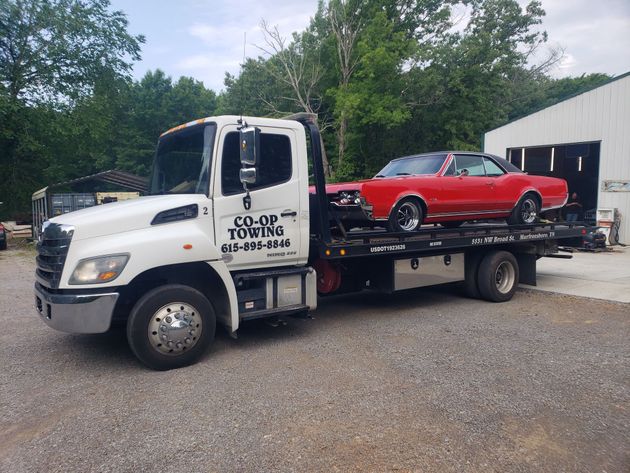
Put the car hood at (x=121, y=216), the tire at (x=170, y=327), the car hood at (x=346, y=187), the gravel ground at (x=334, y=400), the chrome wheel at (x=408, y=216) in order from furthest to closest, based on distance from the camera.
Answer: the chrome wheel at (x=408, y=216) → the car hood at (x=346, y=187) → the tire at (x=170, y=327) → the car hood at (x=121, y=216) → the gravel ground at (x=334, y=400)

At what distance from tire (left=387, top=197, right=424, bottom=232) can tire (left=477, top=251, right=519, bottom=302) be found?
1696mm

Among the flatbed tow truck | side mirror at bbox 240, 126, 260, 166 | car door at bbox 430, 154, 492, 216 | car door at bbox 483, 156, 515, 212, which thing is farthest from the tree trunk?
side mirror at bbox 240, 126, 260, 166

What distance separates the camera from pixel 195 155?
5.29m

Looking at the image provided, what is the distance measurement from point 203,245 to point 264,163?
1221 millimetres

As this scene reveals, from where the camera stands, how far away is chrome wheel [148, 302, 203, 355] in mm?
4754

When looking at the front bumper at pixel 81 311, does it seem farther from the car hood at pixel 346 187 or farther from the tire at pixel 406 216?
the tire at pixel 406 216

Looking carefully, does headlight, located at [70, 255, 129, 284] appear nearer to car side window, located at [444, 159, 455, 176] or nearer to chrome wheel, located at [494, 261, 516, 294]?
car side window, located at [444, 159, 455, 176]

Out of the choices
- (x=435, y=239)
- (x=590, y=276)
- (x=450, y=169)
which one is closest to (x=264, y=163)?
(x=435, y=239)

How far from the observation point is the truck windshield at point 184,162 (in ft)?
16.9

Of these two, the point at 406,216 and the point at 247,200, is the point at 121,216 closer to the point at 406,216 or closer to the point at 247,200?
the point at 247,200

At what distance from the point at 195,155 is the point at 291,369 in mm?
2549

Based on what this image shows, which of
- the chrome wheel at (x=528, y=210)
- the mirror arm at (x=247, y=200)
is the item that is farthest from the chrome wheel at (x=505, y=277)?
the mirror arm at (x=247, y=200)

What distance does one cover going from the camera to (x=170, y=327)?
479cm

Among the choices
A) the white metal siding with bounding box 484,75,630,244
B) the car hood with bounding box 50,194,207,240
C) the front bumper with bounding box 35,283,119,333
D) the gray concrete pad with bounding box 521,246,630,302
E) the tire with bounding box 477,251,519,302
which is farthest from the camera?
the white metal siding with bounding box 484,75,630,244
